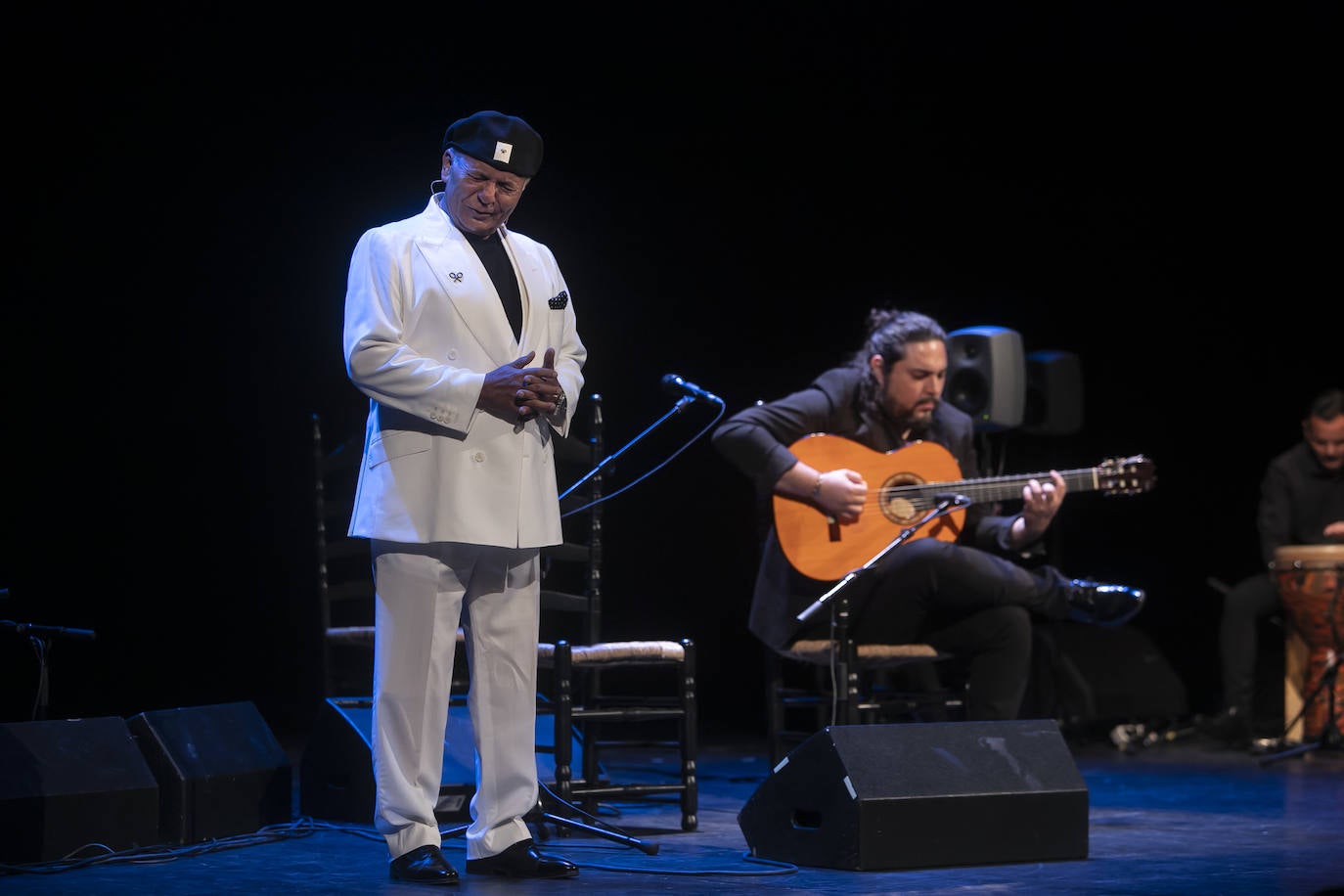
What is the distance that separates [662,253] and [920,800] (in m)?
3.79

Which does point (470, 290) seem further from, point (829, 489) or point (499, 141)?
point (829, 489)

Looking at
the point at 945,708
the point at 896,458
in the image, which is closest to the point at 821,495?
the point at 896,458

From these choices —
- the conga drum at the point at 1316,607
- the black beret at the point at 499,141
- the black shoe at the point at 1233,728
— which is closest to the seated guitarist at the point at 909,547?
the black beret at the point at 499,141

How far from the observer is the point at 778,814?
3.41m

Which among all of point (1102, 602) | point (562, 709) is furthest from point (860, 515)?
point (562, 709)

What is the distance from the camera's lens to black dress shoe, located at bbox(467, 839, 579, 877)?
316 cm

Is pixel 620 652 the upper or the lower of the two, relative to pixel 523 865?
upper

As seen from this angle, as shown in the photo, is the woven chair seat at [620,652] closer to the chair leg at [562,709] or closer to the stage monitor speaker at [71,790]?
the chair leg at [562,709]

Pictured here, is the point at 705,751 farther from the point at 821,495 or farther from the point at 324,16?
the point at 324,16

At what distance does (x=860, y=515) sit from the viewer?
4.53m

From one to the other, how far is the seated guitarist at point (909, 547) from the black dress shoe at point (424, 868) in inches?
53.8

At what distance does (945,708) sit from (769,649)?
21.2 inches

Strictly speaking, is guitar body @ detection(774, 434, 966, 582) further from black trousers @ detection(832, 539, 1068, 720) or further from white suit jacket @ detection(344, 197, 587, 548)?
white suit jacket @ detection(344, 197, 587, 548)

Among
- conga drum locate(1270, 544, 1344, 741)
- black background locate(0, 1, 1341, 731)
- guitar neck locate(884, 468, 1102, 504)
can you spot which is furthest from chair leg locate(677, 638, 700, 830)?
conga drum locate(1270, 544, 1344, 741)
